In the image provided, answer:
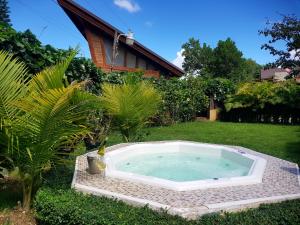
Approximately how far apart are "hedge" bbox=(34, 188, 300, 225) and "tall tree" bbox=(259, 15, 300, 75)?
7016mm

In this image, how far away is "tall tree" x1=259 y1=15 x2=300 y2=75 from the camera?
1078 centimetres

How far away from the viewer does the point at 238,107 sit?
62.2 feet

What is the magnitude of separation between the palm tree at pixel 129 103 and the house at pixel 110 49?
915 centimetres

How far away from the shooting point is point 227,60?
65.8m

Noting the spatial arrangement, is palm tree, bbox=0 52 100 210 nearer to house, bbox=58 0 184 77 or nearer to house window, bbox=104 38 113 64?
house, bbox=58 0 184 77

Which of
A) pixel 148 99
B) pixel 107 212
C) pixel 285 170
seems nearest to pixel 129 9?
pixel 148 99

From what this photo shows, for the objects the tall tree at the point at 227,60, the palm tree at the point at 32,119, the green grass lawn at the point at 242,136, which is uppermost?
the tall tree at the point at 227,60

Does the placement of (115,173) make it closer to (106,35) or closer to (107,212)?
(107,212)

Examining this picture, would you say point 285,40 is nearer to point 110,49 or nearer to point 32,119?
point 32,119

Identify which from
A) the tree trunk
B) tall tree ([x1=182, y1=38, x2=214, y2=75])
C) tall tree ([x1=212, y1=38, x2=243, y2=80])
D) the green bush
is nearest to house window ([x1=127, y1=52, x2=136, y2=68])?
the tree trunk

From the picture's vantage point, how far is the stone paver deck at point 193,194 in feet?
16.1

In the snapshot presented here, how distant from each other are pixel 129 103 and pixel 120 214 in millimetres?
5810

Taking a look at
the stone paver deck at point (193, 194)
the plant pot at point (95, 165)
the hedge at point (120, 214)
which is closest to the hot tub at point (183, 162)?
the plant pot at point (95, 165)

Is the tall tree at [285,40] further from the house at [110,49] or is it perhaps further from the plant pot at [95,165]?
the house at [110,49]
